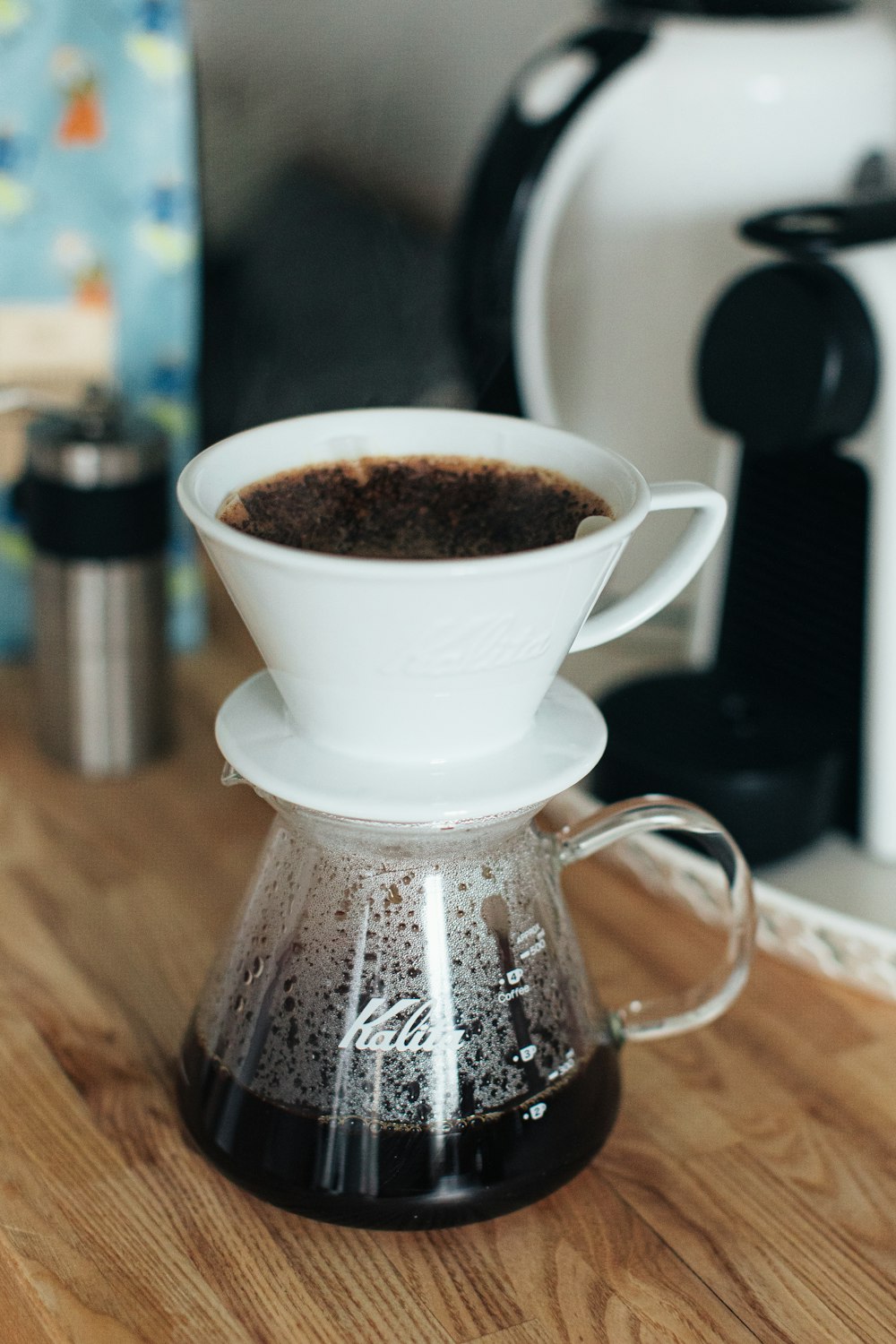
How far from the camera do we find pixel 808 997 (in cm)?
62

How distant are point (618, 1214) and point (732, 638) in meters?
0.36

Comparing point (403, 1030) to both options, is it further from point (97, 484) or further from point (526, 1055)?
point (97, 484)

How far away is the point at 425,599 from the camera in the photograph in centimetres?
39

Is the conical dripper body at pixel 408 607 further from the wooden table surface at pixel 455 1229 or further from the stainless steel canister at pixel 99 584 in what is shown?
the stainless steel canister at pixel 99 584

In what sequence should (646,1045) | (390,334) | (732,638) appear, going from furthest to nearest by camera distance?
(390,334) < (732,638) < (646,1045)

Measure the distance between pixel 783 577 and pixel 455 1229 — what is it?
1.26 ft

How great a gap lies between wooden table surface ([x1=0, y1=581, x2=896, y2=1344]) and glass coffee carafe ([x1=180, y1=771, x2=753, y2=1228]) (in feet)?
0.07

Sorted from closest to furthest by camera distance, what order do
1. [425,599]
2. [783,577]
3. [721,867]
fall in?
[425,599] < [721,867] < [783,577]

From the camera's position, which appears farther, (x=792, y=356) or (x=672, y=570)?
(x=792, y=356)

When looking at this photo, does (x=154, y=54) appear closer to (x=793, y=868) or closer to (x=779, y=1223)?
(x=793, y=868)

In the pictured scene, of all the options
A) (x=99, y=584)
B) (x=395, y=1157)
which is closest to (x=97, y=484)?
(x=99, y=584)

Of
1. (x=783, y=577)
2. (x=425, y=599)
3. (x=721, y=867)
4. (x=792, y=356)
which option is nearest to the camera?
(x=425, y=599)

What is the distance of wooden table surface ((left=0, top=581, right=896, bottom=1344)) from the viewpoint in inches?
17.7

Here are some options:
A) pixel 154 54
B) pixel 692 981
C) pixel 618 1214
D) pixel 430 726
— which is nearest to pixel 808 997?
pixel 692 981
